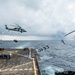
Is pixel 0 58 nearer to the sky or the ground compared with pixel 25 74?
nearer to the sky

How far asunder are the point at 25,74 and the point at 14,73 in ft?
10.1

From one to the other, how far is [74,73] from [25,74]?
569 inches

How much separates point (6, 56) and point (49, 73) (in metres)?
18.7

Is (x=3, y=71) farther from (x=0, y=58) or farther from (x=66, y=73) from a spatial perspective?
(x=0, y=58)

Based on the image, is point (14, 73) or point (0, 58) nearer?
point (14, 73)

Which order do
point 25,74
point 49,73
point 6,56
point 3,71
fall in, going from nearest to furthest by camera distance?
point 25,74 < point 3,71 < point 49,73 < point 6,56

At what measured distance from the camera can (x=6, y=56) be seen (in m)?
75.8

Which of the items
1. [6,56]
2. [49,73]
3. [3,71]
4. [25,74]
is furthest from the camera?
[6,56]

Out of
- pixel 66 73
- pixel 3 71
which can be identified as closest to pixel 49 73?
pixel 66 73

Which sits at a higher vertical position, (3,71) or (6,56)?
(6,56)

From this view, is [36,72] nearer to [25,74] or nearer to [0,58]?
[25,74]

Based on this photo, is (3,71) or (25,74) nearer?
(25,74)

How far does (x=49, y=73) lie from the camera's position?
6956 centimetres

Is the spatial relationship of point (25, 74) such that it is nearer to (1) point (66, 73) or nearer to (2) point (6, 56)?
(1) point (66, 73)
